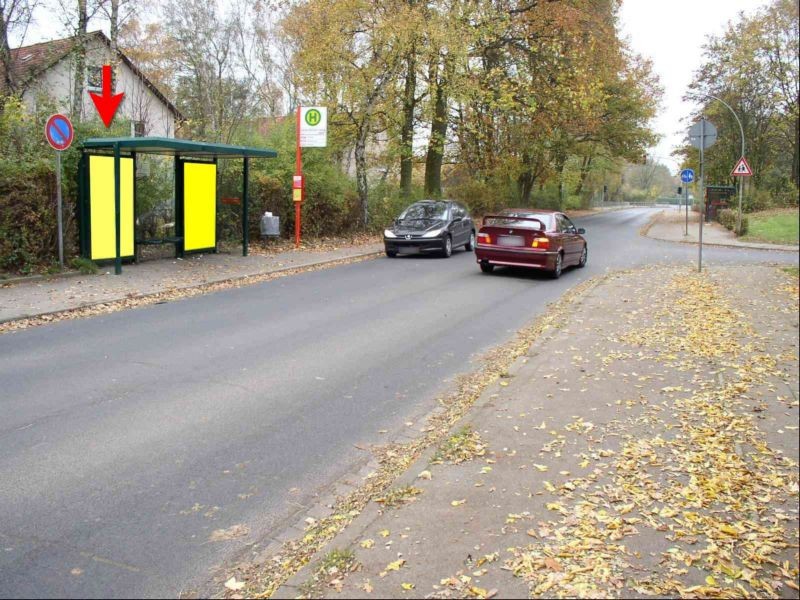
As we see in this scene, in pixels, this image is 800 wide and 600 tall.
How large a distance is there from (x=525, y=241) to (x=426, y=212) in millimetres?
5564

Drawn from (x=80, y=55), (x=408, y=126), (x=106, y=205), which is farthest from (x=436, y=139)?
(x=106, y=205)

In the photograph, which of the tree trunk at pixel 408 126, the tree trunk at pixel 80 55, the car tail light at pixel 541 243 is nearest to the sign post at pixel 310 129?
the tree trunk at pixel 408 126

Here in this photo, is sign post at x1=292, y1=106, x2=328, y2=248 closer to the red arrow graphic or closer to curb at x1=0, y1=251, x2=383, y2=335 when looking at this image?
curb at x1=0, y1=251, x2=383, y2=335

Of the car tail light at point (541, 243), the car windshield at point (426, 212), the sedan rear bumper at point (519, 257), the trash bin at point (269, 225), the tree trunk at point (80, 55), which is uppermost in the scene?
the tree trunk at point (80, 55)

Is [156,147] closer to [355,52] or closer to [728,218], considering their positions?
[355,52]

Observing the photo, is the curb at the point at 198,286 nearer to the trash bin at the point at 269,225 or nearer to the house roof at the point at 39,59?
the trash bin at the point at 269,225

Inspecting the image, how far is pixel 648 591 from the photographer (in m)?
3.10

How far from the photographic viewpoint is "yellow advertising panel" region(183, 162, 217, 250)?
55.4ft

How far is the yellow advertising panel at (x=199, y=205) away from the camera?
55.4 ft

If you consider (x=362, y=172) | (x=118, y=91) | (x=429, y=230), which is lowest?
(x=429, y=230)

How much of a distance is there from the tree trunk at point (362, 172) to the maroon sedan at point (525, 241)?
8655mm

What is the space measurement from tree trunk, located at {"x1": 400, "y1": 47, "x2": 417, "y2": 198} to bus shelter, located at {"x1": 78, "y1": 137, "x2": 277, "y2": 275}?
9558 millimetres

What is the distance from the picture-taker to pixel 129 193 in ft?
48.8

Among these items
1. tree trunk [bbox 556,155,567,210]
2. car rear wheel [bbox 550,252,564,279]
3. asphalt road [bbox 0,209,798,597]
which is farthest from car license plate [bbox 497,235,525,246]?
tree trunk [bbox 556,155,567,210]
